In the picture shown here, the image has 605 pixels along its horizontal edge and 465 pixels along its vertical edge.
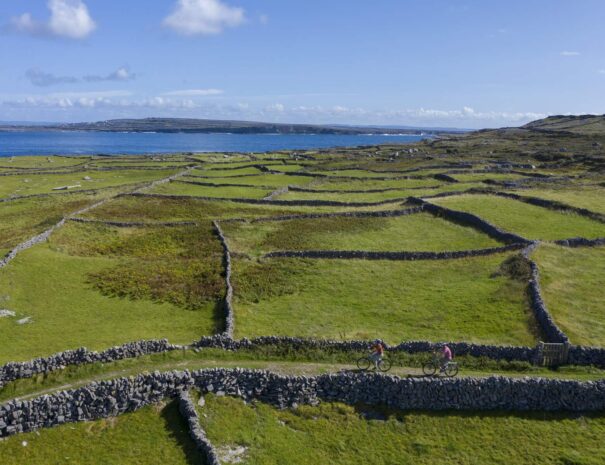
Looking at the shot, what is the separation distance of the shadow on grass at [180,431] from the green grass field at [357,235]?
1012 inches

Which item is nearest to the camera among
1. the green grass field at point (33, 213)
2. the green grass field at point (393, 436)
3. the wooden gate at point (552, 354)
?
the green grass field at point (393, 436)

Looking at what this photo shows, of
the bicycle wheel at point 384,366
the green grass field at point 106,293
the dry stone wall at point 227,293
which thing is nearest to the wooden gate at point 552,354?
the bicycle wheel at point 384,366

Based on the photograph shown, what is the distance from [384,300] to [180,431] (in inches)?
748

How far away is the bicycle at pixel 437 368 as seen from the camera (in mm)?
26203

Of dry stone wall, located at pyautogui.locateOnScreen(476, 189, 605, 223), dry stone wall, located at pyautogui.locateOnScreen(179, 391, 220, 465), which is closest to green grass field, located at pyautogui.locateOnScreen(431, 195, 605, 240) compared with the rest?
dry stone wall, located at pyautogui.locateOnScreen(476, 189, 605, 223)

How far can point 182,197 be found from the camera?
240 ft

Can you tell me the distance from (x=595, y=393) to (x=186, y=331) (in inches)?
911

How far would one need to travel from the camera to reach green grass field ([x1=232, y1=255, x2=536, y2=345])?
1257 inches

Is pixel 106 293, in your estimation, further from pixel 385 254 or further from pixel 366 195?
pixel 366 195

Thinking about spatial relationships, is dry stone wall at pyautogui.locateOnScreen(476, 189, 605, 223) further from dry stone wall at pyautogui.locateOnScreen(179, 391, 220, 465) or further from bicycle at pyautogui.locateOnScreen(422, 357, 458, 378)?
dry stone wall at pyautogui.locateOnScreen(179, 391, 220, 465)

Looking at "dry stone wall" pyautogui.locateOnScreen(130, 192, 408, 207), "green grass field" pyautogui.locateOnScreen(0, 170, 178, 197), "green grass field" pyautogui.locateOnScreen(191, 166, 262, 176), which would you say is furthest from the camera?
"green grass field" pyautogui.locateOnScreen(191, 166, 262, 176)

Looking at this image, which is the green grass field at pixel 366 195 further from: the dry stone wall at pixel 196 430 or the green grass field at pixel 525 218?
the dry stone wall at pixel 196 430

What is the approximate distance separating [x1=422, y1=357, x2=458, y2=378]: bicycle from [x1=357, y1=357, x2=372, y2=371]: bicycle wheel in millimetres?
2874

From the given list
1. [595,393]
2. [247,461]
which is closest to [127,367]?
[247,461]
